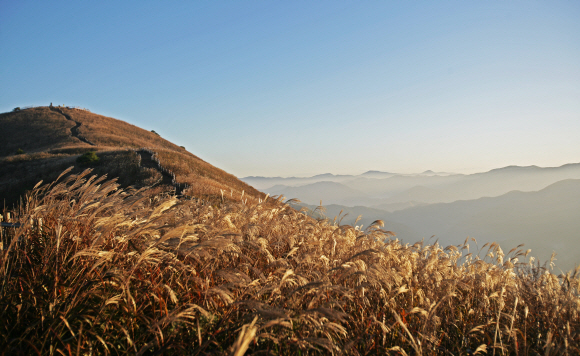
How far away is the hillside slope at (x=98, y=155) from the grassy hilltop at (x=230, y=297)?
3879 millimetres

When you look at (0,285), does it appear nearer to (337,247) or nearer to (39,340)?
(39,340)

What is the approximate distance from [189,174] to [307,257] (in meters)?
30.5

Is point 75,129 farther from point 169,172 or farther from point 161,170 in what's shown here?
point 169,172

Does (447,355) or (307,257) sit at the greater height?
(307,257)

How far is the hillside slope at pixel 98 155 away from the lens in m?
28.8

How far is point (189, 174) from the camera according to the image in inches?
1236

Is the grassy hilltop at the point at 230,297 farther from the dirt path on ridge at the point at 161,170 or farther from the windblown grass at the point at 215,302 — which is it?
the dirt path on ridge at the point at 161,170

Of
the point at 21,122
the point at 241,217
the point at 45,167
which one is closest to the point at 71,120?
the point at 21,122

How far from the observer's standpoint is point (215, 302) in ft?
9.27

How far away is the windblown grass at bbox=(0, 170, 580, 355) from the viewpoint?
2.19 meters

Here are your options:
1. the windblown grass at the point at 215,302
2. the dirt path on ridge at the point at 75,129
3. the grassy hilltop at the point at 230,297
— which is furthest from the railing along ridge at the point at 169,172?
the dirt path on ridge at the point at 75,129

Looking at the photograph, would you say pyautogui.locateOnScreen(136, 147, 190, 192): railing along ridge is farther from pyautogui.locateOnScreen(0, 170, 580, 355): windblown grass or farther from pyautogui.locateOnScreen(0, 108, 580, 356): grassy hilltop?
pyautogui.locateOnScreen(0, 170, 580, 355): windblown grass

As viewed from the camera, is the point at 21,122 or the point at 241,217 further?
the point at 21,122

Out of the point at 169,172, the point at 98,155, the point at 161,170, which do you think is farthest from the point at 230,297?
the point at 98,155
